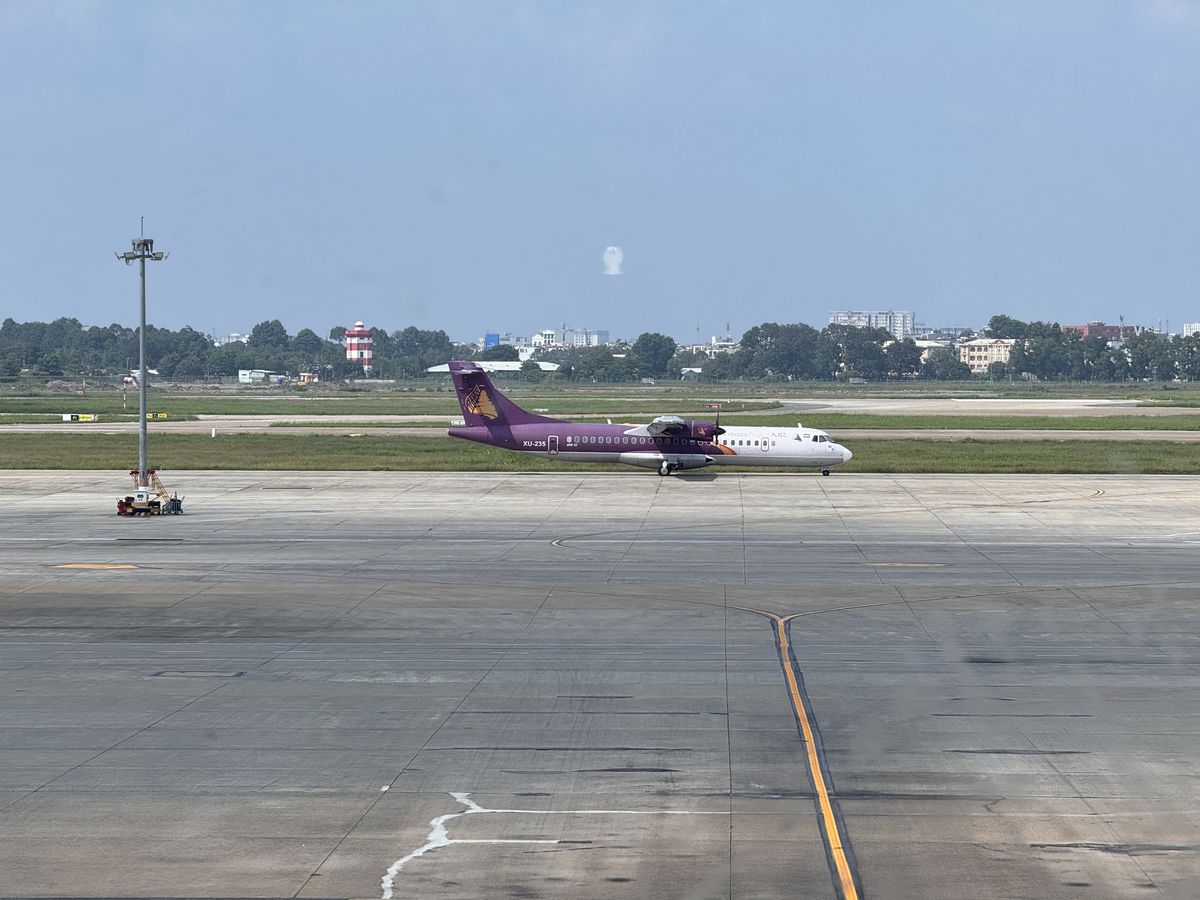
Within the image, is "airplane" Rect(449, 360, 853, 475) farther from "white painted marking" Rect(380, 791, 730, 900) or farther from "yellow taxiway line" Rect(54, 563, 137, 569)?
"white painted marking" Rect(380, 791, 730, 900)

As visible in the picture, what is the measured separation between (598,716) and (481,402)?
44572 millimetres

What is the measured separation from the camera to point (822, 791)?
1642 centimetres

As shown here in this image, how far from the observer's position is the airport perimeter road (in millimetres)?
14109

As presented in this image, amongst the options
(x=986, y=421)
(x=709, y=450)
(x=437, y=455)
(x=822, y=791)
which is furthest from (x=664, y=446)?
(x=986, y=421)

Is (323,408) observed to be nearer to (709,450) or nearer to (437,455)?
(437,455)

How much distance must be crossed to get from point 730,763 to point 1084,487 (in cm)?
4484

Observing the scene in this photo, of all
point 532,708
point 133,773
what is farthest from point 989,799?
point 133,773

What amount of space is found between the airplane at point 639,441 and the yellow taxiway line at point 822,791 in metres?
37.8

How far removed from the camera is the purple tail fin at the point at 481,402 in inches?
2506

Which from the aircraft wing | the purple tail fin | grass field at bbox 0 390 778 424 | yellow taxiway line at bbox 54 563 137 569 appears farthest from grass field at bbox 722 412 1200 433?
yellow taxiway line at bbox 54 563 137 569

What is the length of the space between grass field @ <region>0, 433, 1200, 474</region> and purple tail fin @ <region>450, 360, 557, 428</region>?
3.03 metres

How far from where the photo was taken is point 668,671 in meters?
23.1

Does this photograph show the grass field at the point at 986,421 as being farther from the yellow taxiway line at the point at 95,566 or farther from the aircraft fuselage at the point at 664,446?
the yellow taxiway line at the point at 95,566

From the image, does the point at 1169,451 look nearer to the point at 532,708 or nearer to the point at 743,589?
the point at 743,589
